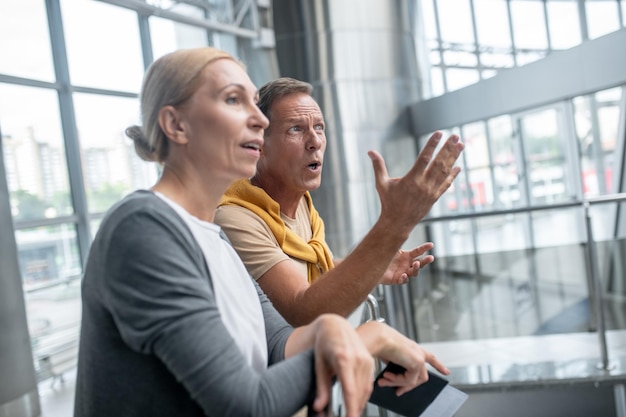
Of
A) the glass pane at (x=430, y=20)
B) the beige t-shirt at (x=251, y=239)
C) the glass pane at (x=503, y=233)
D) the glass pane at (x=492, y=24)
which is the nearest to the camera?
the beige t-shirt at (x=251, y=239)

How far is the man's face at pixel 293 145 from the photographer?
1.51 m

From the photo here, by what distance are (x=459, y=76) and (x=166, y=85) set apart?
35.2ft

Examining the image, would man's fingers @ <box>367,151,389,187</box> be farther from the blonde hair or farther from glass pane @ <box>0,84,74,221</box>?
glass pane @ <box>0,84,74,221</box>

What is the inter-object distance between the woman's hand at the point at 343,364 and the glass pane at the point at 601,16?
25.9ft

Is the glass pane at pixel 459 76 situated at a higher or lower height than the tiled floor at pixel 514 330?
higher

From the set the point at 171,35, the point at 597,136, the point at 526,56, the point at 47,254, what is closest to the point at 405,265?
the point at 47,254

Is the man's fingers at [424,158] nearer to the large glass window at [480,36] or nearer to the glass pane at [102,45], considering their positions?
the glass pane at [102,45]

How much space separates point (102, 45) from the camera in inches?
284

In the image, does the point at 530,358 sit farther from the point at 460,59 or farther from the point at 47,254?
the point at 460,59

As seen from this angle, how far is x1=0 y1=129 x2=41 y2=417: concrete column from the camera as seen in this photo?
5023mm

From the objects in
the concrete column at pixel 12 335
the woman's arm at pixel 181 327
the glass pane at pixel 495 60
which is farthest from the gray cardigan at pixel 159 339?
the glass pane at pixel 495 60

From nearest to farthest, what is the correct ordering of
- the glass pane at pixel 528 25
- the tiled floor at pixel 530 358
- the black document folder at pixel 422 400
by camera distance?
the black document folder at pixel 422 400 → the tiled floor at pixel 530 358 → the glass pane at pixel 528 25

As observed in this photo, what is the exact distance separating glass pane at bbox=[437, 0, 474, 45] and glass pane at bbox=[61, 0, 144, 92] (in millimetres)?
5984

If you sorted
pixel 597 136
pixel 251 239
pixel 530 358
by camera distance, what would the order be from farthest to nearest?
pixel 597 136, pixel 530 358, pixel 251 239
